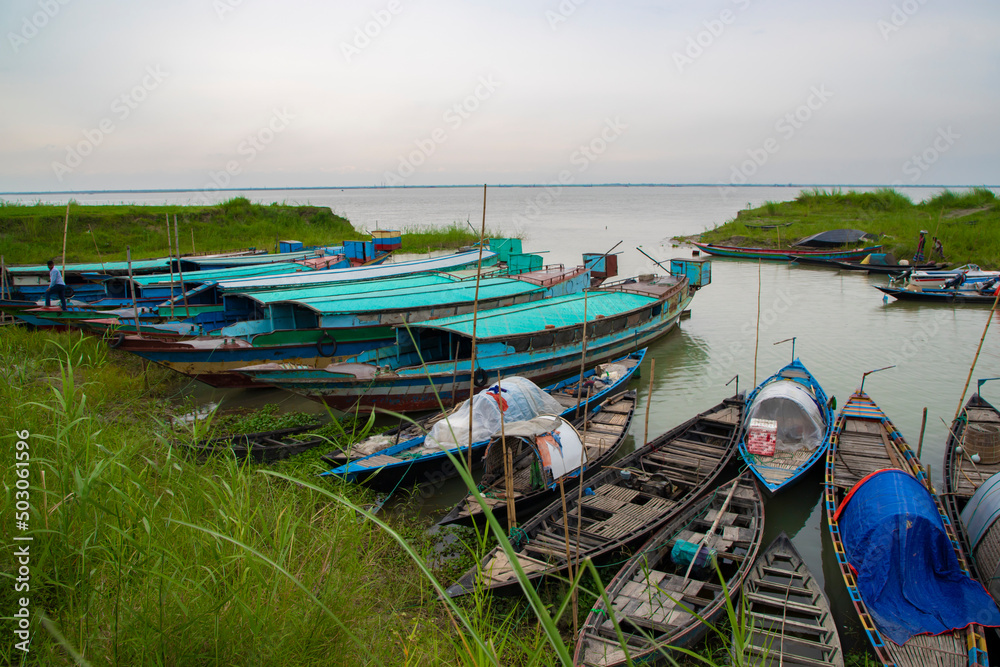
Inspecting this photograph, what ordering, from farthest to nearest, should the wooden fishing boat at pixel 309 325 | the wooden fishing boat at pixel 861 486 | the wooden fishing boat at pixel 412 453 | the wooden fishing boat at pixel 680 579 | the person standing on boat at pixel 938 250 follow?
1. the person standing on boat at pixel 938 250
2. the wooden fishing boat at pixel 309 325
3. the wooden fishing boat at pixel 412 453
4. the wooden fishing boat at pixel 680 579
5. the wooden fishing boat at pixel 861 486

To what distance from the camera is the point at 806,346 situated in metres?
16.8

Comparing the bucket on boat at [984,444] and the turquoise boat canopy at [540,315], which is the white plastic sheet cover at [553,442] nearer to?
the turquoise boat canopy at [540,315]

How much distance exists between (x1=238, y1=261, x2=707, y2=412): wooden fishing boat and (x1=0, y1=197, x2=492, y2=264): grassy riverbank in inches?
693

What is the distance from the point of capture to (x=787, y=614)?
5.78m

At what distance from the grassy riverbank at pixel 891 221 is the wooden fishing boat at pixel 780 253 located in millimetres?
1285

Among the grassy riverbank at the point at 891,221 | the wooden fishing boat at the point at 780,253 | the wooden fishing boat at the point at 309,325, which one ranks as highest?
the grassy riverbank at the point at 891,221

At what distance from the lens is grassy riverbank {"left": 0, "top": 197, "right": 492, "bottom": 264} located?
28.1m

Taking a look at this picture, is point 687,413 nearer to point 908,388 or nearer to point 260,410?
point 908,388

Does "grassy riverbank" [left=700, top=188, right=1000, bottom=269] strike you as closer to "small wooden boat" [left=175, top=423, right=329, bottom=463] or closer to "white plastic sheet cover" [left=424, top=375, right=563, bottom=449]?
"white plastic sheet cover" [left=424, top=375, right=563, bottom=449]

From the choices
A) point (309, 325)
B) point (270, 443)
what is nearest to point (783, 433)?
point (270, 443)

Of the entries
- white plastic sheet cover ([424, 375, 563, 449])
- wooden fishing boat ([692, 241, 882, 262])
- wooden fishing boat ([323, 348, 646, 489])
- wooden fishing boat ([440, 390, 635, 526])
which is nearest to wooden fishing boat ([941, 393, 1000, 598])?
wooden fishing boat ([440, 390, 635, 526])

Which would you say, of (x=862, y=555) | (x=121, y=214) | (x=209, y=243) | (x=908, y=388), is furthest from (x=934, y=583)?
(x=121, y=214)

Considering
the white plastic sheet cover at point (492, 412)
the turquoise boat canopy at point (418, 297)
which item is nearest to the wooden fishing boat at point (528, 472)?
the white plastic sheet cover at point (492, 412)

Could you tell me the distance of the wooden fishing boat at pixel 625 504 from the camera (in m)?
6.31
